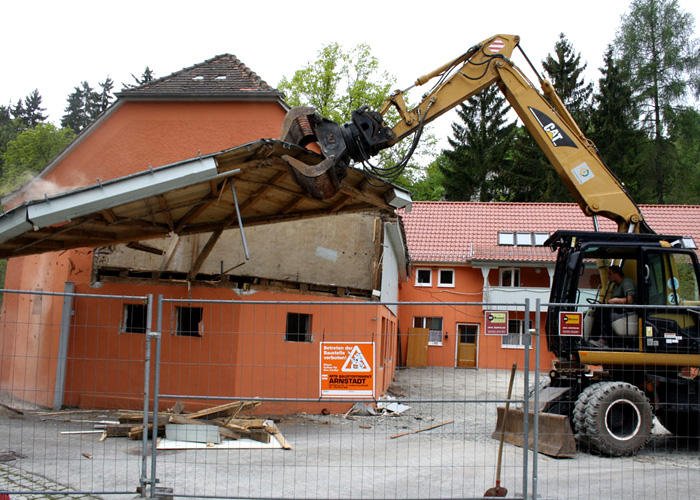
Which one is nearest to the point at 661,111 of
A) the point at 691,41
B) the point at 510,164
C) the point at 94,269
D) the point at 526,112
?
the point at 691,41

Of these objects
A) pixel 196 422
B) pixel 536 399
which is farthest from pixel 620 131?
pixel 536 399

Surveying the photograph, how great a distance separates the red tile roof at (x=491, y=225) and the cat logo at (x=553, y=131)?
2062 centimetres

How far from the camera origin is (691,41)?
44375mm

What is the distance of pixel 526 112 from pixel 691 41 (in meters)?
40.7

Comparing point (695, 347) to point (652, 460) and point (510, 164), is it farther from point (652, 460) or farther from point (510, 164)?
point (510, 164)

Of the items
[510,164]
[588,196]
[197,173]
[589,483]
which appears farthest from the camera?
[510,164]

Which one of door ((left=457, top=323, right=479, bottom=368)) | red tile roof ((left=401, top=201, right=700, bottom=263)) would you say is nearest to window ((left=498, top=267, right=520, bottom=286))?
red tile roof ((left=401, top=201, right=700, bottom=263))

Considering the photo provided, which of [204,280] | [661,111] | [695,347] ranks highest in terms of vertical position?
[661,111]

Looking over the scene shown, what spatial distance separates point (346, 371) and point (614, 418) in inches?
196

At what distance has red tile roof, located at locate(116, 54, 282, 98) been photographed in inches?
578

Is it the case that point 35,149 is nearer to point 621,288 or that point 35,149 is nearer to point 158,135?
point 158,135

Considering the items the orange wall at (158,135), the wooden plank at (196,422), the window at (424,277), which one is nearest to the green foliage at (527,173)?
the window at (424,277)

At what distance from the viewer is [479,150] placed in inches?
1881

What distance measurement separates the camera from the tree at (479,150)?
47562 mm
